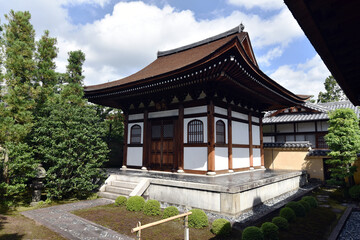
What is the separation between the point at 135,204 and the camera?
8227mm

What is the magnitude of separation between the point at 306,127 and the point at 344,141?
853cm

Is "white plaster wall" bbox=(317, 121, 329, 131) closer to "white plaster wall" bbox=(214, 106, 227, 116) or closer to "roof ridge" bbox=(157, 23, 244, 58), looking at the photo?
"roof ridge" bbox=(157, 23, 244, 58)

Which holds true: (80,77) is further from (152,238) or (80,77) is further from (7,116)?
(152,238)

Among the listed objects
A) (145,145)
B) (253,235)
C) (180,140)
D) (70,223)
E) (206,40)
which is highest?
(206,40)

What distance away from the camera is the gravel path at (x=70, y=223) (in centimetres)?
597

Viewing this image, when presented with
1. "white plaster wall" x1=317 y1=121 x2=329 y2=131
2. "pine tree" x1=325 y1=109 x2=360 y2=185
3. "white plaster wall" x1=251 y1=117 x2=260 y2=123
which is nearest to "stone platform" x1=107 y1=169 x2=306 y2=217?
"pine tree" x1=325 y1=109 x2=360 y2=185

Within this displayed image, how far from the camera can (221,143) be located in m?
11.9

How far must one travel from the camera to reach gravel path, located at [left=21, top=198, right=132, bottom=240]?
19.6ft

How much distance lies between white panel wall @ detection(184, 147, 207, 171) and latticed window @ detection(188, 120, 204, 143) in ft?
1.53

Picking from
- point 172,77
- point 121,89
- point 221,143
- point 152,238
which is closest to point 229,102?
point 221,143

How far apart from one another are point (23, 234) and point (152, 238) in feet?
11.6

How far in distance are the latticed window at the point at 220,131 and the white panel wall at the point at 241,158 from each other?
4.73ft

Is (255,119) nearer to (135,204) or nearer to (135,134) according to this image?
(135,134)

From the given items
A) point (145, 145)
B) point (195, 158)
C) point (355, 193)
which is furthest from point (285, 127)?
point (145, 145)
